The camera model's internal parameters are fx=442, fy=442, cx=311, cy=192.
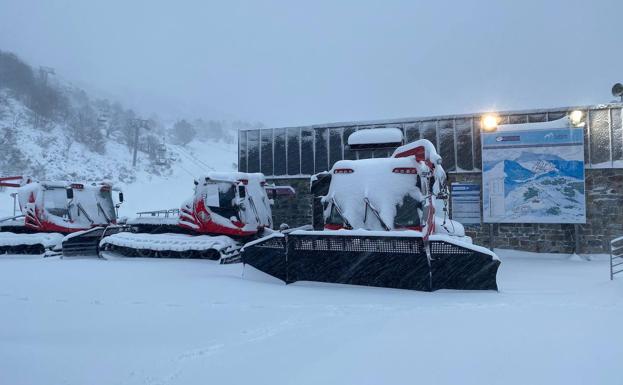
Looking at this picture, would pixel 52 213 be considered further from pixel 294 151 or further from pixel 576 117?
pixel 576 117

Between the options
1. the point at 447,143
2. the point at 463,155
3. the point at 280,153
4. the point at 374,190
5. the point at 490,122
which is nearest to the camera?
the point at 374,190

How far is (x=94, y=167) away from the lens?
43.9m

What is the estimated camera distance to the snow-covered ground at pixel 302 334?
341 centimetres

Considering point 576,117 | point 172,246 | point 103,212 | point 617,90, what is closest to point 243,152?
point 103,212

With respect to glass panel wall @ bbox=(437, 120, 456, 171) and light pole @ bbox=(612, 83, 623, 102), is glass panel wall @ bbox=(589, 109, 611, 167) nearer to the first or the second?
light pole @ bbox=(612, 83, 623, 102)

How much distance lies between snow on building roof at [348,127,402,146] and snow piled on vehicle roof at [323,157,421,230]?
505 cm

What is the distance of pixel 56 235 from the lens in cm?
1289

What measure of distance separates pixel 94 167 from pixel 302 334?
45.1 m

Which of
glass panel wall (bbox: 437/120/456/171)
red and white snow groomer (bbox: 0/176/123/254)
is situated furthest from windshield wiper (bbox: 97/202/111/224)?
glass panel wall (bbox: 437/120/456/171)

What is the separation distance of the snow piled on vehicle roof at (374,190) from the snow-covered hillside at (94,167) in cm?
2662

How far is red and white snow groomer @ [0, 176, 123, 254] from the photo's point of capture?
42.4 ft

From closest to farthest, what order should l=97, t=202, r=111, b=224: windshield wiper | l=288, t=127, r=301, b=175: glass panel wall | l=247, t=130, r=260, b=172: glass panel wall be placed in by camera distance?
l=97, t=202, r=111, b=224: windshield wiper < l=288, t=127, r=301, b=175: glass panel wall < l=247, t=130, r=260, b=172: glass panel wall

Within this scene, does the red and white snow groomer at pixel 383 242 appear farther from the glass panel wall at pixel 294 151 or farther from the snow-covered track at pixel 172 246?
the glass panel wall at pixel 294 151

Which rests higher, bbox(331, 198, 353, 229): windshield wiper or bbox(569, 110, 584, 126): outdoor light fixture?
bbox(569, 110, 584, 126): outdoor light fixture
